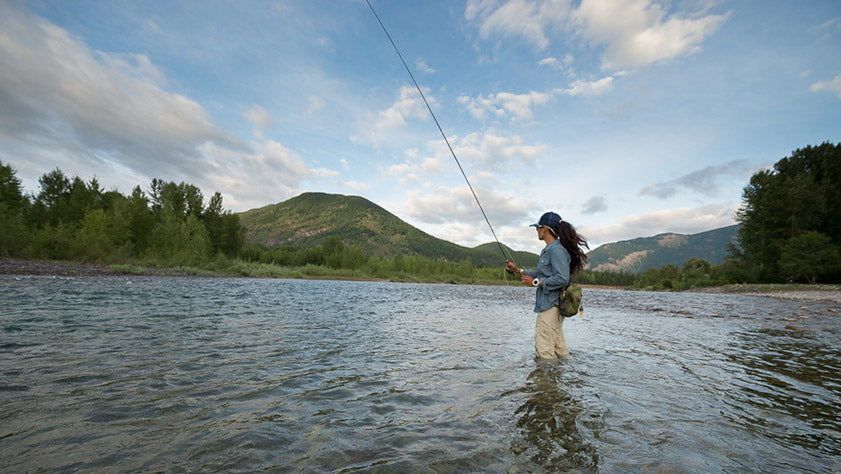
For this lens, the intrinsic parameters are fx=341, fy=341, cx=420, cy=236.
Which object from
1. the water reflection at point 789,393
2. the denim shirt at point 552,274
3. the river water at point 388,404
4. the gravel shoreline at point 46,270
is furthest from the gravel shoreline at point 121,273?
the denim shirt at point 552,274

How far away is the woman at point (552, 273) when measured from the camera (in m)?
6.63

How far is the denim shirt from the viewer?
21.5 feet

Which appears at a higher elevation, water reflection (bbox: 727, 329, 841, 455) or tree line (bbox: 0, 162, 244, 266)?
tree line (bbox: 0, 162, 244, 266)

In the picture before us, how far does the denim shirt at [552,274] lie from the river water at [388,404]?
1297 millimetres

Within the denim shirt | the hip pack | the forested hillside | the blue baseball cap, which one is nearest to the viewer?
the hip pack

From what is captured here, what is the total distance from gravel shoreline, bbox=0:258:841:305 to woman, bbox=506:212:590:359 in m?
34.1

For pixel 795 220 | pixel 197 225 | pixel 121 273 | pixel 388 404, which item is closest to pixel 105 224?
pixel 197 225

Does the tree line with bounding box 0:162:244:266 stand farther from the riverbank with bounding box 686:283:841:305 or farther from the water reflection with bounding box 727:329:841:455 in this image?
the riverbank with bounding box 686:283:841:305

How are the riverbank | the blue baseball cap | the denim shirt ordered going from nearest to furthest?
1. the denim shirt
2. the blue baseball cap
3. the riverbank

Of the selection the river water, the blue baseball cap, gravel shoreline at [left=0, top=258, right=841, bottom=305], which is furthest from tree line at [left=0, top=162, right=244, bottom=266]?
the blue baseball cap

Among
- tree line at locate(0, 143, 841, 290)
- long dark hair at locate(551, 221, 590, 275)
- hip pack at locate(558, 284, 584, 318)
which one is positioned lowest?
hip pack at locate(558, 284, 584, 318)

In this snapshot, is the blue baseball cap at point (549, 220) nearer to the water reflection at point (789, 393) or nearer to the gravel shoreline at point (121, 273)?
the water reflection at point (789, 393)

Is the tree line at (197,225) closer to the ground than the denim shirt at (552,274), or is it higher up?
higher up

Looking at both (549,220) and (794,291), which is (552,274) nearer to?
(549,220)
